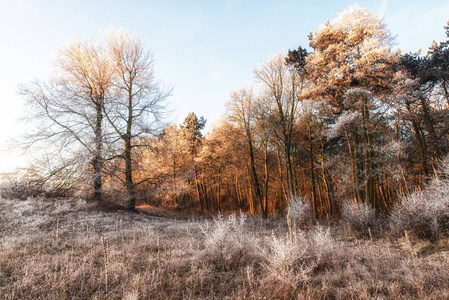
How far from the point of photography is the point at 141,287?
116 inches

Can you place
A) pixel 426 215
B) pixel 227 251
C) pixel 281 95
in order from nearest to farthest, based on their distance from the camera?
pixel 227 251
pixel 426 215
pixel 281 95

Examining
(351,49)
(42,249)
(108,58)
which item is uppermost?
(108,58)

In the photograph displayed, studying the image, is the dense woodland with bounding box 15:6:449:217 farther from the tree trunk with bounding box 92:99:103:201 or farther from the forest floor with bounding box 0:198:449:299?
the forest floor with bounding box 0:198:449:299

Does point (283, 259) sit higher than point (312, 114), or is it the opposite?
point (312, 114)

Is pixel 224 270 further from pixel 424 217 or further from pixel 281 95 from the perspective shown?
pixel 281 95

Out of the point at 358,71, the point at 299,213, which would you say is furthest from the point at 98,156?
the point at 358,71

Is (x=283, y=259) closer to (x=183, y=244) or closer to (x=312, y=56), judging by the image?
(x=183, y=244)

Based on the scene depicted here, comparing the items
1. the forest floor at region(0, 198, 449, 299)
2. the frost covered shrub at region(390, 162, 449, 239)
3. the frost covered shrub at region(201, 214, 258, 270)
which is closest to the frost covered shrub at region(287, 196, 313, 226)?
the forest floor at region(0, 198, 449, 299)

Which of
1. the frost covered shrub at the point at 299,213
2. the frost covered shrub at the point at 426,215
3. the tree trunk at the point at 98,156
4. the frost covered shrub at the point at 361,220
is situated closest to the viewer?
the frost covered shrub at the point at 426,215

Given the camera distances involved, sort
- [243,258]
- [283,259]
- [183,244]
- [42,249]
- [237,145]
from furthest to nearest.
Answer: [237,145] → [183,244] → [42,249] → [243,258] → [283,259]

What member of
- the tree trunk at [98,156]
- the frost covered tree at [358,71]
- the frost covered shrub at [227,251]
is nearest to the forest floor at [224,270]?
the frost covered shrub at [227,251]

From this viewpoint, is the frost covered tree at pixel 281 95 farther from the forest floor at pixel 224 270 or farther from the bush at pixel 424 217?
the forest floor at pixel 224 270

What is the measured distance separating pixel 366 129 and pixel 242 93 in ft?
28.9

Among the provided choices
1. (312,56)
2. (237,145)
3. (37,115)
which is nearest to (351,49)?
(312,56)
